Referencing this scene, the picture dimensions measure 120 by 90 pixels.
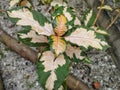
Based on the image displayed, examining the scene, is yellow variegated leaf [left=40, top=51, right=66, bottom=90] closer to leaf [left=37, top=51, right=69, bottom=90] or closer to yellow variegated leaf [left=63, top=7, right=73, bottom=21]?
leaf [left=37, top=51, right=69, bottom=90]

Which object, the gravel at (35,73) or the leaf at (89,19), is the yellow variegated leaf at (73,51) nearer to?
the leaf at (89,19)

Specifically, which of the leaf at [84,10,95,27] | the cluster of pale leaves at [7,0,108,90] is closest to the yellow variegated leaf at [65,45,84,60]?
the cluster of pale leaves at [7,0,108,90]

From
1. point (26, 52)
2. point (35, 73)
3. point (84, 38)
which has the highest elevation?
point (84, 38)

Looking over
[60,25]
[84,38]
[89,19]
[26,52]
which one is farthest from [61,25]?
[26,52]

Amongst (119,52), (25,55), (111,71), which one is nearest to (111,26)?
(119,52)

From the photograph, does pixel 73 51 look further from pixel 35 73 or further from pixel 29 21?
pixel 35 73
